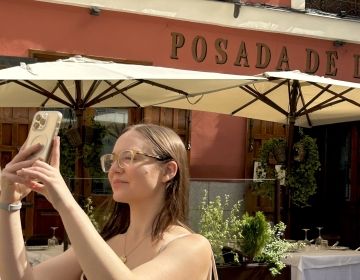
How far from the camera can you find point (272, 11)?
1045 cm

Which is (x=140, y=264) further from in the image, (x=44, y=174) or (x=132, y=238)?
(x=44, y=174)

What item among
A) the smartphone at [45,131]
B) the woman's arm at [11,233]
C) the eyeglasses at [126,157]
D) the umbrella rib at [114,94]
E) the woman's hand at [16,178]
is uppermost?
the umbrella rib at [114,94]

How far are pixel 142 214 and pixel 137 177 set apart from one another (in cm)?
12

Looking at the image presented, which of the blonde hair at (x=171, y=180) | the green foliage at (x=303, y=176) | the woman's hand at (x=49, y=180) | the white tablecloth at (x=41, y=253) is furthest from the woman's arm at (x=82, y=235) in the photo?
the green foliage at (x=303, y=176)

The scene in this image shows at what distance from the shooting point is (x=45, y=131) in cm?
173

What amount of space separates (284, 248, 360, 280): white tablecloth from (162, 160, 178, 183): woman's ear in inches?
173

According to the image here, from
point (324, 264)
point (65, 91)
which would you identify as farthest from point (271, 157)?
point (65, 91)

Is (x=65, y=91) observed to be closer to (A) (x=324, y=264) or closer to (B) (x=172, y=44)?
(B) (x=172, y=44)

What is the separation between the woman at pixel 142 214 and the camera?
1.74 metres

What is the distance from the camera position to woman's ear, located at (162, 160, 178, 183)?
1.94m

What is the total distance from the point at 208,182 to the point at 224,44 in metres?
3.93

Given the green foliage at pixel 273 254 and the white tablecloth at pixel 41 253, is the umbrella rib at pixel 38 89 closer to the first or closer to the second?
the white tablecloth at pixel 41 253

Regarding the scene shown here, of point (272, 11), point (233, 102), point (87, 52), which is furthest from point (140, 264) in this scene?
point (272, 11)

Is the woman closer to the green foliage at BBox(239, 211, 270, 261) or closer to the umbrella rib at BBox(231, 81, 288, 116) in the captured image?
the green foliage at BBox(239, 211, 270, 261)
